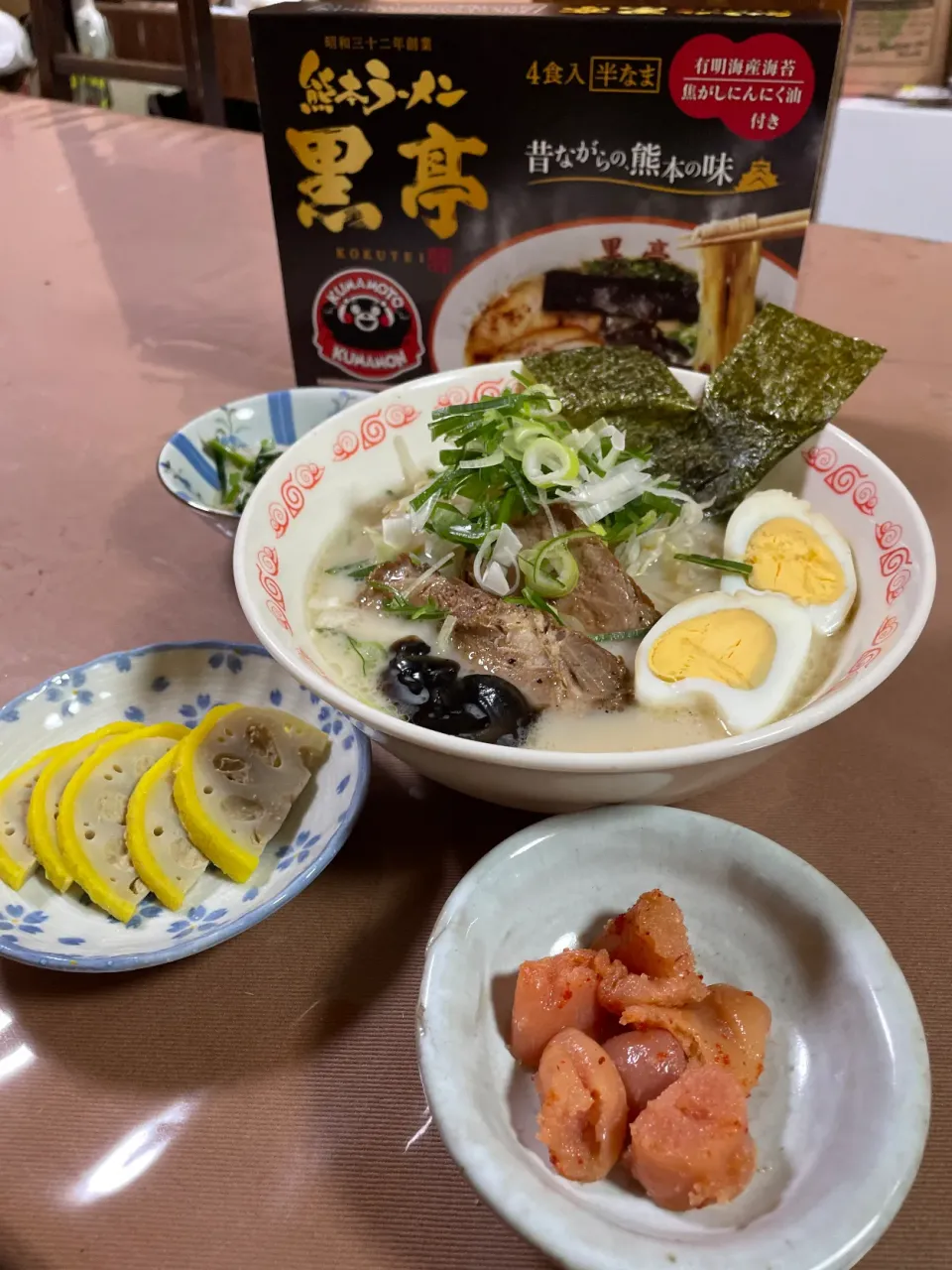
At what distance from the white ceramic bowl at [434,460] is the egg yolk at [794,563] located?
0.04 meters

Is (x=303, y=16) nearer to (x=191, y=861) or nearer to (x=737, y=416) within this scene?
(x=737, y=416)

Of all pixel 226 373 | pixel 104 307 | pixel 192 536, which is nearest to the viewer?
pixel 192 536

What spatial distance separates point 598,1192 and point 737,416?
1.07 meters

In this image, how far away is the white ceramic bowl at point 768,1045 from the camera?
69 cm

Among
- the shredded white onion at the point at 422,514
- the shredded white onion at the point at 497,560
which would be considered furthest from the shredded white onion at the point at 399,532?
the shredded white onion at the point at 497,560

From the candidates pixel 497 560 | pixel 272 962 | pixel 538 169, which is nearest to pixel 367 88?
pixel 538 169

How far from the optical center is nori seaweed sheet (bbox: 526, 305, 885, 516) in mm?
1362

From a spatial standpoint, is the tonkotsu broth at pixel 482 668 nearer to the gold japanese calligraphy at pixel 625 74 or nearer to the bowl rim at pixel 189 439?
the bowl rim at pixel 189 439

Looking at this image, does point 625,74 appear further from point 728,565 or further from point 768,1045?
point 768,1045

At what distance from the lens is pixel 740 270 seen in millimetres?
1516

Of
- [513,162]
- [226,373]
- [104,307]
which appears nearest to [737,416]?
[513,162]

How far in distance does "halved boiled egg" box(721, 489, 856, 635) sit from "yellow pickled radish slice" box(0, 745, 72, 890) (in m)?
0.95

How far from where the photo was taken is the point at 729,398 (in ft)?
4.60

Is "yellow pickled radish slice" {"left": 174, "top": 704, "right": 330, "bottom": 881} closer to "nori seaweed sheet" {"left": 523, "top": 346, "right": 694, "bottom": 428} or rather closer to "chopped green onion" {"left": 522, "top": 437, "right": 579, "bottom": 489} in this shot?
"chopped green onion" {"left": 522, "top": 437, "right": 579, "bottom": 489}
